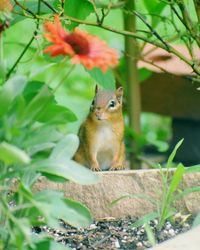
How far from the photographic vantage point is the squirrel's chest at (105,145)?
4883mm

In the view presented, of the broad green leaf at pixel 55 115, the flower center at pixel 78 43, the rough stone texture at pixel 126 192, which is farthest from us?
the rough stone texture at pixel 126 192

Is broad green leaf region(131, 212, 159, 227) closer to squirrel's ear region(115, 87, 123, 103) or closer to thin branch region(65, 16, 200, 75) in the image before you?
thin branch region(65, 16, 200, 75)

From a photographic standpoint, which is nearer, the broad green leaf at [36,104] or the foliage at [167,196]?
the broad green leaf at [36,104]

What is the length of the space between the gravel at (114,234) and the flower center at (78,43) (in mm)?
1018

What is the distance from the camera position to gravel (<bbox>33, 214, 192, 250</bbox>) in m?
3.29

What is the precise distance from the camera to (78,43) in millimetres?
2457

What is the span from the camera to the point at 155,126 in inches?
330

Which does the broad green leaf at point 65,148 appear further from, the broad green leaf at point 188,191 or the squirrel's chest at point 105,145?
the squirrel's chest at point 105,145

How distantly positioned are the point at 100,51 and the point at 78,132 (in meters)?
2.59

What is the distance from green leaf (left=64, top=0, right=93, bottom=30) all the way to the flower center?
1399 millimetres

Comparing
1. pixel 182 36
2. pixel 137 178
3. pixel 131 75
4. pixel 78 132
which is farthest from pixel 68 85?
pixel 137 178

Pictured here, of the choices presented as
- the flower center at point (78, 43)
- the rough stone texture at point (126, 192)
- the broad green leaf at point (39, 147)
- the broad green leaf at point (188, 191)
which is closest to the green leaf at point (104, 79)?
the rough stone texture at point (126, 192)

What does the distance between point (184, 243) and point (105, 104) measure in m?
2.18

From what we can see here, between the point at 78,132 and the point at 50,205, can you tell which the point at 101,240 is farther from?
the point at 78,132
